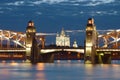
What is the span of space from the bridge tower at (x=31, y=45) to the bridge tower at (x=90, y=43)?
55.3ft

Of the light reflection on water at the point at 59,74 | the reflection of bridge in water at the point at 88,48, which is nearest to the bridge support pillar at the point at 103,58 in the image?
the reflection of bridge in water at the point at 88,48

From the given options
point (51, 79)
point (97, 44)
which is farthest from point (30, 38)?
point (51, 79)

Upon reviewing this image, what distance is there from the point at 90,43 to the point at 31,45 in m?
20.0

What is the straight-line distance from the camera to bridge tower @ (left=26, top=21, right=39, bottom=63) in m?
192

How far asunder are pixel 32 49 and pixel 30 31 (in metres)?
7.88

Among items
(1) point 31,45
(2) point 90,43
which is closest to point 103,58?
(2) point 90,43

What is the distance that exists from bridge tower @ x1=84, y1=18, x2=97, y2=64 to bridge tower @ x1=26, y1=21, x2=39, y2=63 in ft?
55.3

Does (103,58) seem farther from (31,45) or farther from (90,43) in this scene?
(31,45)

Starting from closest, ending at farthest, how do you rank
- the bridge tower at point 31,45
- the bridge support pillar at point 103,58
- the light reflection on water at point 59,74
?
the light reflection on water at point 59,74 → the bridge support pillar at point 103,58 → the bridge tower at point 31,45

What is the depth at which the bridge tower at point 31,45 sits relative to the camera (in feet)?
628

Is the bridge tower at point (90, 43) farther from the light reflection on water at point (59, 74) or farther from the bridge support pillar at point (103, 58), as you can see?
the light reflection on water at point (59, 74)

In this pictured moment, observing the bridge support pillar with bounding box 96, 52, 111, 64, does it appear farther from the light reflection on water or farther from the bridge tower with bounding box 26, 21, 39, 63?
the light reflection on water

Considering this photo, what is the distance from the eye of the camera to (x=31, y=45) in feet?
637

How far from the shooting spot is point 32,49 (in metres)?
192
